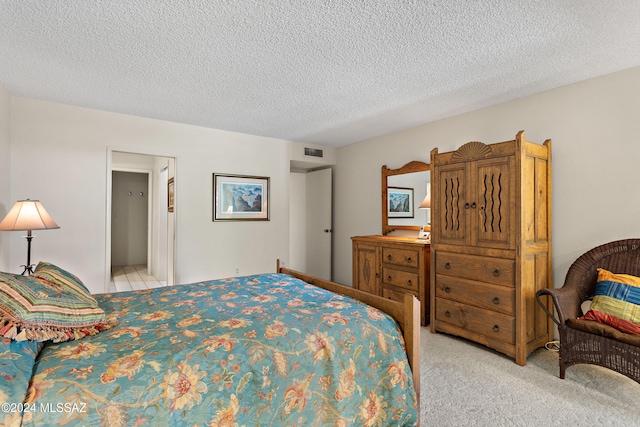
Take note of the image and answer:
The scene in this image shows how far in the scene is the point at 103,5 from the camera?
1868 mm

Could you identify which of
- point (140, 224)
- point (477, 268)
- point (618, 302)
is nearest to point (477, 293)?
point (477, 268)

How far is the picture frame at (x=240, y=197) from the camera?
4688 millimetres

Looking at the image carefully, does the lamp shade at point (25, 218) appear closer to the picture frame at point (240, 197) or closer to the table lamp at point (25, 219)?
the table lamp at point (25, 219)

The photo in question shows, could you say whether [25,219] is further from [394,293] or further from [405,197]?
[405,197]

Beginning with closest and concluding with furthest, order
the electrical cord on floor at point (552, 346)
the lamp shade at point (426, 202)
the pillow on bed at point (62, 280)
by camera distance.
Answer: the pillow on bed at point (62, 280) → the electrical cord on floor at point (552, 346) → the lamp shade at point (426, 202)

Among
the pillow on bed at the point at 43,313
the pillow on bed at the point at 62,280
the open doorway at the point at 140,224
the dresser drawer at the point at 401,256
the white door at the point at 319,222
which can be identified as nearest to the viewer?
the pillow on bed at the point at 43,313

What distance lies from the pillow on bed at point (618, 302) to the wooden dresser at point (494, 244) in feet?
1.50

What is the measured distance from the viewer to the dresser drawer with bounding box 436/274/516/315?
276cm

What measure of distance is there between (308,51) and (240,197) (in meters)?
2.86

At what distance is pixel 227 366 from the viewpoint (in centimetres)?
136

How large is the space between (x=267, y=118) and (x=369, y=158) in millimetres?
1749

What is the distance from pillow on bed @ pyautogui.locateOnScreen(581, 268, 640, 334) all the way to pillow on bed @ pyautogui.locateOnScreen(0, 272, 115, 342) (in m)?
3.00

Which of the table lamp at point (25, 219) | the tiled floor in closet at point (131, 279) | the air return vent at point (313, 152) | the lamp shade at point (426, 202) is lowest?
the tiled floor in closet at point (131, 279)

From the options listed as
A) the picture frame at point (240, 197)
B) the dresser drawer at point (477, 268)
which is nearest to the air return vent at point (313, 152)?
the picture frame at point (240, 197)
